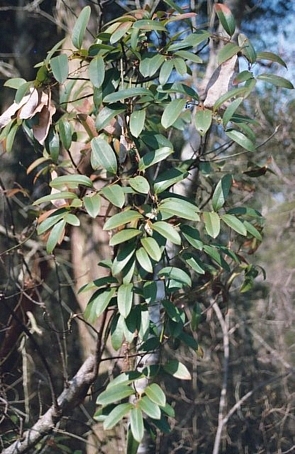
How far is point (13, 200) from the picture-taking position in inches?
113

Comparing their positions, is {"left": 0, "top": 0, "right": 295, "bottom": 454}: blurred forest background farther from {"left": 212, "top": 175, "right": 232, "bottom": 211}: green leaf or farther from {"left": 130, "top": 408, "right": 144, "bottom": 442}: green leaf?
{"left": 130, "top": 408, "right": 144, "bottom": 442}: green leaf

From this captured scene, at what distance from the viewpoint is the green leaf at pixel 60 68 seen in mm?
1075

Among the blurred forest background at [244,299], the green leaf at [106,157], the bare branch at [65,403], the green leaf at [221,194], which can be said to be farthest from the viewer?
the blurred forest background at [244,299]

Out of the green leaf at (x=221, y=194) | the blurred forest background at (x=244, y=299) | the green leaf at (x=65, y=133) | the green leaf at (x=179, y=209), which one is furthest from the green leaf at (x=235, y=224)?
the blurred forest background at (x=244, y=299)

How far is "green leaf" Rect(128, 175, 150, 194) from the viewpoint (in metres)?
1.08

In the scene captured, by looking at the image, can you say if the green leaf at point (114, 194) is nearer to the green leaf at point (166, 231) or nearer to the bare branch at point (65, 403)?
the green leaf at point (166, 231)

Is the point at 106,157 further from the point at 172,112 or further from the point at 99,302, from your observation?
the point at 99,302

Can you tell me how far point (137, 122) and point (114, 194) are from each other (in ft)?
0.51

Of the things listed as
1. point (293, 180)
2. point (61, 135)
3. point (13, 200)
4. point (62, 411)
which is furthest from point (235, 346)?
point (61, 135)

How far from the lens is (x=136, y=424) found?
1.02m

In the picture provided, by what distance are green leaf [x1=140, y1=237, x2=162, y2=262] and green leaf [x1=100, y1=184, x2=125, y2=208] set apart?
0.27ft

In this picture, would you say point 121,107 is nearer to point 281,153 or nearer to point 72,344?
point 72,344

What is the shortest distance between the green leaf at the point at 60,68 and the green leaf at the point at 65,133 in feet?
0.48

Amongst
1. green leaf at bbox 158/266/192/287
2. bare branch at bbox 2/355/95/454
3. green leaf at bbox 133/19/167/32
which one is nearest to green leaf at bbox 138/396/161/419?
green leaf at bbox 158/266/192/287
